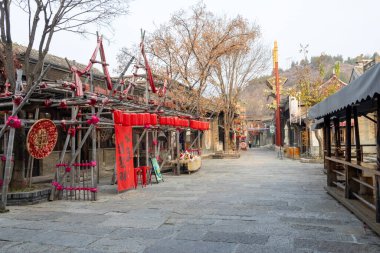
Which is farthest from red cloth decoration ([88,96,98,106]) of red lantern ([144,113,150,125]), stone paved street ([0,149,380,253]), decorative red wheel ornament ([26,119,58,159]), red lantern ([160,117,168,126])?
red lantern ([160,117,168,126])

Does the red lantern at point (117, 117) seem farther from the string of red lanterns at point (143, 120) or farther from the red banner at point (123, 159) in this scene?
the red banner at point (123, 159)

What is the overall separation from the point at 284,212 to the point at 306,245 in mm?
2278

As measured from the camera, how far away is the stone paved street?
500 cm

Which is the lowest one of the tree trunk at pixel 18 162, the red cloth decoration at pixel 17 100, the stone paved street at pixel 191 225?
the stone paved street at pixel 191 225

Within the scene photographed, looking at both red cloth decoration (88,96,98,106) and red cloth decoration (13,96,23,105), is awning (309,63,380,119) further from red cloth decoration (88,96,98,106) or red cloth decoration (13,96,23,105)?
red cloth decoration (13,96,23,105)

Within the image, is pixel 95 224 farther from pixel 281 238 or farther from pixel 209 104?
pixel 209 104

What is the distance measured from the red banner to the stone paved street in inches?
20.6

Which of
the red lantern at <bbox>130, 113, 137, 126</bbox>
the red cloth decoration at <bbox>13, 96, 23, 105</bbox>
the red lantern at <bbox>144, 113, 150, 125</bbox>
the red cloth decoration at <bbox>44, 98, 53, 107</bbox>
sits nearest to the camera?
the red cloth decoration at <bbox>13, 96, 23, 105</bbox>

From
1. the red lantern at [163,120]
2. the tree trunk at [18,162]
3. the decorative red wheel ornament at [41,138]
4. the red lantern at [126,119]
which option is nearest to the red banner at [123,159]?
the red lantern at [126,119]

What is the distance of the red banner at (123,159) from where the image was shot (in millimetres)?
9891

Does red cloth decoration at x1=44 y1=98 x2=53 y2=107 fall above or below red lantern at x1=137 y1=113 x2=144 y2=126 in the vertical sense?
above

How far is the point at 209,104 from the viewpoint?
24.7 meters

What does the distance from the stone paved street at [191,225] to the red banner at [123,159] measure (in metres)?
0.52

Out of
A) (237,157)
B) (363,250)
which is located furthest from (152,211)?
(237,157)
